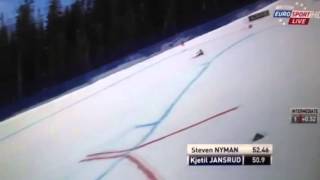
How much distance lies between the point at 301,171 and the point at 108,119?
3.00ft

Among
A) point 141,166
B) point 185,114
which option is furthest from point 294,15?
point 141,166

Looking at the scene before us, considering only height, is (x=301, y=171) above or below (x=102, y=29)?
below

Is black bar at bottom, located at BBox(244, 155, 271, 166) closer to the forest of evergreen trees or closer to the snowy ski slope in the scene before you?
the snowy ski slope

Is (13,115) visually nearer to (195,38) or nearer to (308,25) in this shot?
(195,38)

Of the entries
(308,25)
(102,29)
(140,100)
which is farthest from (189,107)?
(308,25)

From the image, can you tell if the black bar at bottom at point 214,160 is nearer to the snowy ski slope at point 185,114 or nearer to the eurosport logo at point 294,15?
the snowy ski slope at point 185,114

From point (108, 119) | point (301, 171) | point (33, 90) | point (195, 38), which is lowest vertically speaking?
point (301, 171)

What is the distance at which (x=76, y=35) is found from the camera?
7.30ft

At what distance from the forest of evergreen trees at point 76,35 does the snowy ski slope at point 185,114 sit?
0.31 ft

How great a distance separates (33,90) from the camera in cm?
220
